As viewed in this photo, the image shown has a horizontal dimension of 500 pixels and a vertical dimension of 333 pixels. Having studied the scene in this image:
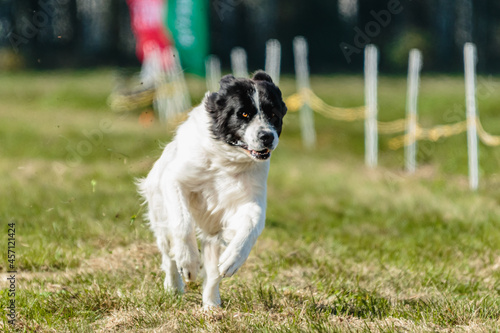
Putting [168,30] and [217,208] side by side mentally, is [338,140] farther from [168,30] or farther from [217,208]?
[217,208]

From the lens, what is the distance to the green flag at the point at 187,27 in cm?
1955

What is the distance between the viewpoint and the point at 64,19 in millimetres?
41438

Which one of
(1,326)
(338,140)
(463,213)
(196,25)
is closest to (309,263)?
(1,326)

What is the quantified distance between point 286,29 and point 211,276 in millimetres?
37985

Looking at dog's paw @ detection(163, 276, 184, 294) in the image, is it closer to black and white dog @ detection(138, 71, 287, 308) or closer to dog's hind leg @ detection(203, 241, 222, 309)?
black and white dog @ detection(138, 71, 287, 308)

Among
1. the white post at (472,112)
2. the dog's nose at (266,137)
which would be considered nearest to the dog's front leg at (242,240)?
the dog's nose at (266,137)

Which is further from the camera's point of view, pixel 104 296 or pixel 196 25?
pixel 196 25

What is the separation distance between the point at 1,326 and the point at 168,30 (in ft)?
55.0

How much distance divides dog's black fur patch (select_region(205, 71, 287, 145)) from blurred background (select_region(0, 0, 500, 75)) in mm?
31788

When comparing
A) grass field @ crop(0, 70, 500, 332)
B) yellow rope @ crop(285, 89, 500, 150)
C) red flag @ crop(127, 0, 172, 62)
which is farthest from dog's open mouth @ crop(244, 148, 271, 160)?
red flag @ crop(127, 0, 172, 62)

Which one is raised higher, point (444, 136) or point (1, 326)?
point (1, 326)

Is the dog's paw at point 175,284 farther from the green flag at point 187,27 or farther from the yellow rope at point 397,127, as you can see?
the green flag at point 187,27

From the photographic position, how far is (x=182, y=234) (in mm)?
4293

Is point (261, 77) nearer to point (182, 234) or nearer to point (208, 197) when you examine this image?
point (208, 197)
